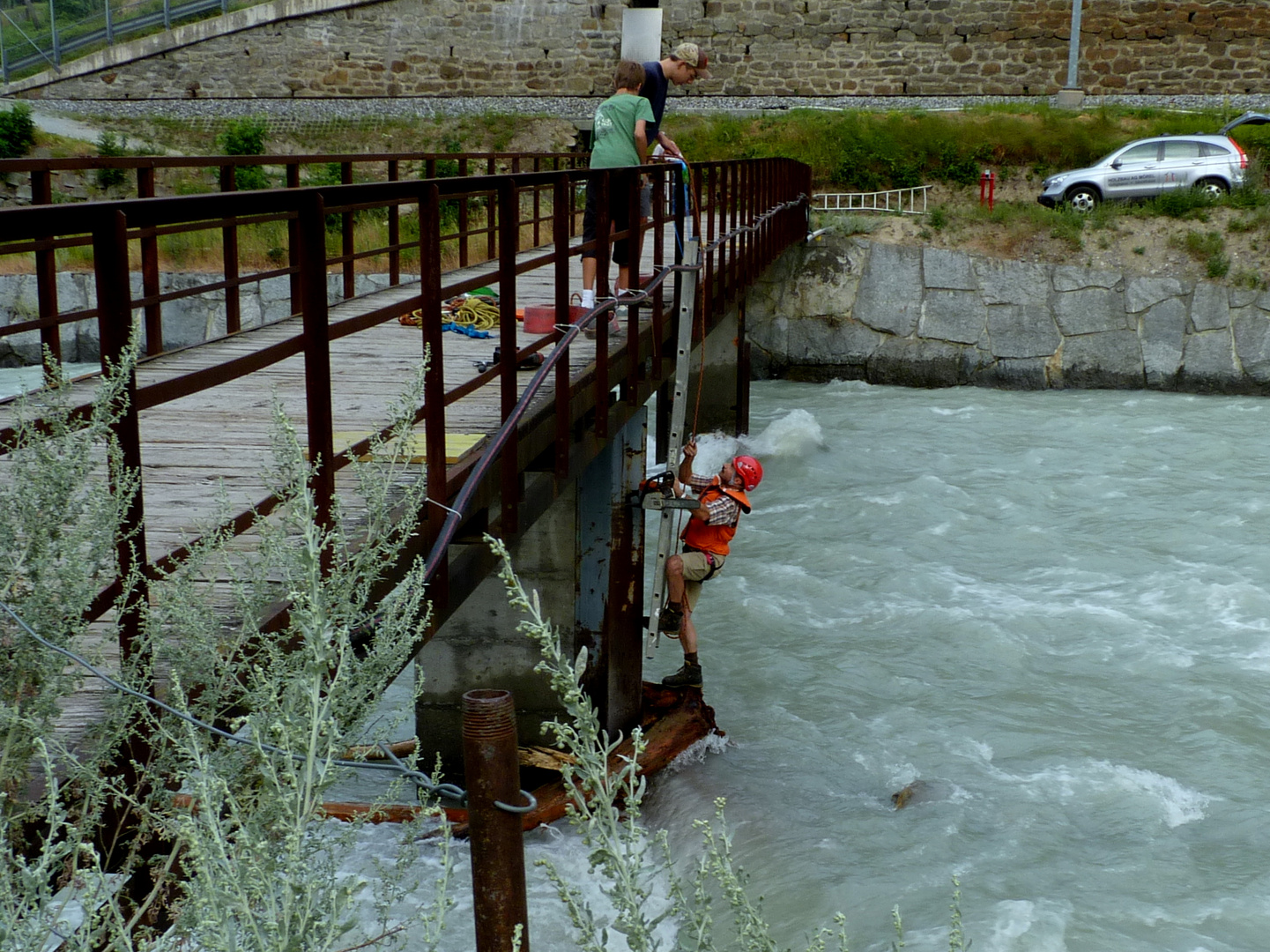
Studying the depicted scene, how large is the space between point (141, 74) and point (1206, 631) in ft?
92.9

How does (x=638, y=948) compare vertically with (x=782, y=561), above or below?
above

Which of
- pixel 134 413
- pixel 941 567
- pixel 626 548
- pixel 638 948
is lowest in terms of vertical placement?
pixel 941 567

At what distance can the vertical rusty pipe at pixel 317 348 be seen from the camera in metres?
3.37

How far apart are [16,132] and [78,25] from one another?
795cm

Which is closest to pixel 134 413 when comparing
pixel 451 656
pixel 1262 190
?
pixel 451 656

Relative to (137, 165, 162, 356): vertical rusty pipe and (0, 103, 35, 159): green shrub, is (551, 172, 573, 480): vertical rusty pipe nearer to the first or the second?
(137, 165, 162, 356): vertical rusty pipe

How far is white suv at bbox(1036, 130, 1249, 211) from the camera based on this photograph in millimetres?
21281

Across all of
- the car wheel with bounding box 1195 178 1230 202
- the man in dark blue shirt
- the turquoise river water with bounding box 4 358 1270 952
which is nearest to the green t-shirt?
the man in dark blue shirt

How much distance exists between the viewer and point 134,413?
105 inches

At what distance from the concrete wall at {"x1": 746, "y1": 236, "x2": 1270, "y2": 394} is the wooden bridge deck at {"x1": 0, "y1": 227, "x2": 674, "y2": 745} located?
12427mm

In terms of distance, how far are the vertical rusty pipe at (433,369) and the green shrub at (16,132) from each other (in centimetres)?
2401

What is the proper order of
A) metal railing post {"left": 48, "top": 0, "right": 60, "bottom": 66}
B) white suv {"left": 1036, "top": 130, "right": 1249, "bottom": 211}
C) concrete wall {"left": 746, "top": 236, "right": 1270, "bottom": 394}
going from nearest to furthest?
concrete wall {"left": 746, "top": 236, "right": 1270, "bottom": 394} → white suv {"left": 1036, "top": 130, "right": 1249, "bottom": 211} → metal railing post {"left": 48, "top": 0, "right": 60, "bottom": 66}

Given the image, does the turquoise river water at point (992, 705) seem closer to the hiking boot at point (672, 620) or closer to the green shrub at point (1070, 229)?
the hiking boot at point (672, 620)

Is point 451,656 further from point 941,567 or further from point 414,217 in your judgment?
point 414,217
